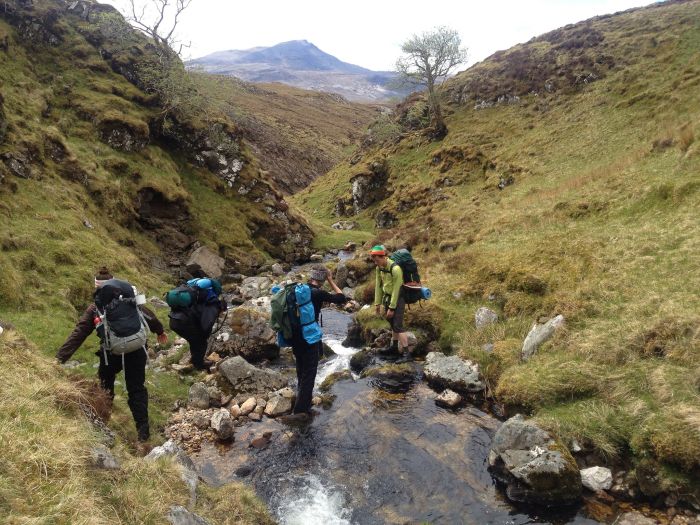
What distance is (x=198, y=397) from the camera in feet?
38.7

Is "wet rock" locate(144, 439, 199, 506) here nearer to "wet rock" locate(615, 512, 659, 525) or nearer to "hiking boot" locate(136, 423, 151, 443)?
"hiking boot" locate(136, 423, 151, 443)

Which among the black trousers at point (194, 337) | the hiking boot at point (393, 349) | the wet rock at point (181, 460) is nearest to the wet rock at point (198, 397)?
the black trousers at point (194, 337)

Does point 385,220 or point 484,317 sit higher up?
point 484,317

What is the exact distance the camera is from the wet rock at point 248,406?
37.0 feet

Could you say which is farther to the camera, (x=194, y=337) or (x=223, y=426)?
(x=194, y=337)

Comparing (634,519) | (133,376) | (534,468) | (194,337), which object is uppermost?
(133,376)

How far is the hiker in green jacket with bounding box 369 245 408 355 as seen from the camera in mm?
13039

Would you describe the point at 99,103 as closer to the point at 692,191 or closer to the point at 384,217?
the point at 384,217

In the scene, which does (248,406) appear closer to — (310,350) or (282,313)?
(310,350)

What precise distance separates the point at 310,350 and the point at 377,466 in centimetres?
300

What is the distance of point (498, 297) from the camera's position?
1584 cm

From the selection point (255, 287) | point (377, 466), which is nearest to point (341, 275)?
point (255, 287)

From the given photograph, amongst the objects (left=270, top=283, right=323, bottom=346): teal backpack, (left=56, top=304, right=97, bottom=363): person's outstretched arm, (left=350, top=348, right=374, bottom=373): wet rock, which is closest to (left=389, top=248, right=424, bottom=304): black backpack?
(left=350, top=348, right=374, bottom=373): wet rock

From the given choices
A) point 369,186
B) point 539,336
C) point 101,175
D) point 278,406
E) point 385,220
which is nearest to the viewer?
point 278,406
